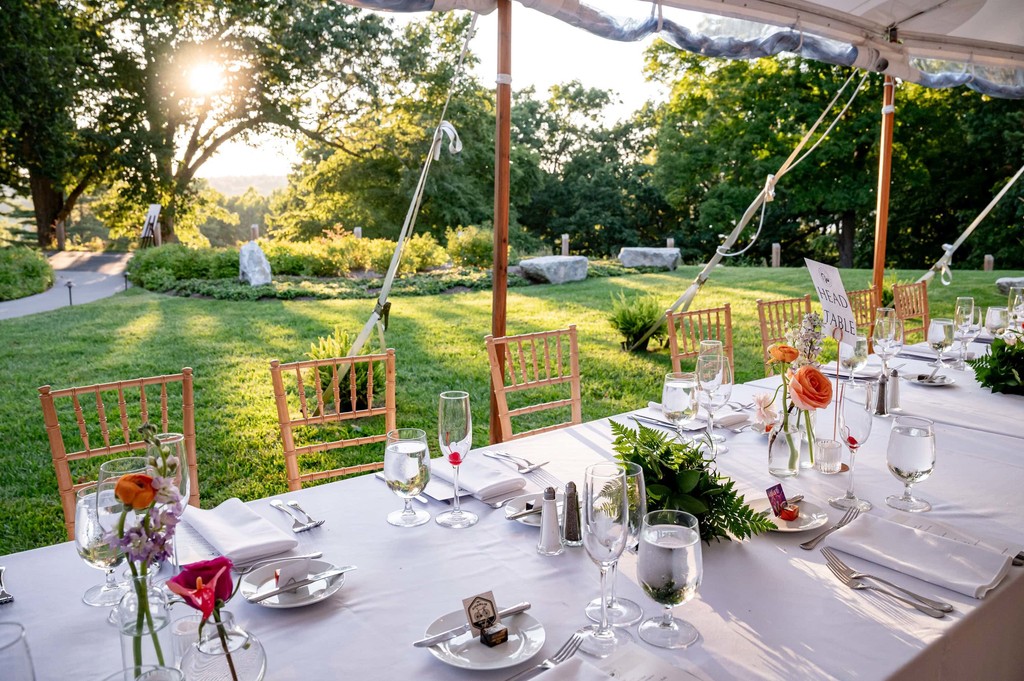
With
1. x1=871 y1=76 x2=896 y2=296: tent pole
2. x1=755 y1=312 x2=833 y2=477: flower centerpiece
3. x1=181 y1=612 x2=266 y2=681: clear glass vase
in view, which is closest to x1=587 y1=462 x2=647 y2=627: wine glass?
x1=181 y1=612 x2=266 y2=681: clear glass vase

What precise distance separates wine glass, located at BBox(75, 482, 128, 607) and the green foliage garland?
0.92 metres

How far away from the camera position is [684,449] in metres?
1.48

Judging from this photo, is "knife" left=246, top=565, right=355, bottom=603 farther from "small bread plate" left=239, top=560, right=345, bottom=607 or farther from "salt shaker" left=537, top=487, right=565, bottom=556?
"salt shaker" left=537, top=487, right=565, bottom=556

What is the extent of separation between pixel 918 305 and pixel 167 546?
5.08 m

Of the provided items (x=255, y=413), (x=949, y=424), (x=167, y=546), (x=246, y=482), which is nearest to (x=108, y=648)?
(x=167, y=546)

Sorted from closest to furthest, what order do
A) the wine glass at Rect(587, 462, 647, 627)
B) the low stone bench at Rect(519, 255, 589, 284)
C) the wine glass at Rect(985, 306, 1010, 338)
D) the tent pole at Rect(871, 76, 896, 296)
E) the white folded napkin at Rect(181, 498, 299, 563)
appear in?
1. the wine glass at Rect(587, 462, 647, 627)
2. the white folded napkin at Rect(181, 498, 299, 563)
3. the wine glass at Rect(985, 306, 1010, 338)
4. the tent pole at Rect(871, 76, 896, 296)
5. the low stone bench at Rect(519, 255, 589, 284)

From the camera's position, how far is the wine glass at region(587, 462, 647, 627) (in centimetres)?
111

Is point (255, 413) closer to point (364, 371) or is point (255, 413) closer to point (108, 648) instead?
point (364, 371)

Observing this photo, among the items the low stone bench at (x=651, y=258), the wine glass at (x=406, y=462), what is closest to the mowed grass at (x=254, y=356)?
the wine glass at (x=406, y=462)

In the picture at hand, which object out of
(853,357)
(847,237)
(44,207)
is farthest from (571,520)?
(44,207)

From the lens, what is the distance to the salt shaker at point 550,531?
1.41m

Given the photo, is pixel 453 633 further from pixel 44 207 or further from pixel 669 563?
pixel 44 207

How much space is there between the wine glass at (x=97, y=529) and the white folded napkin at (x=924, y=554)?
1264mm

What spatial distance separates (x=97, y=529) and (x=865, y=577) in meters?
1.29
